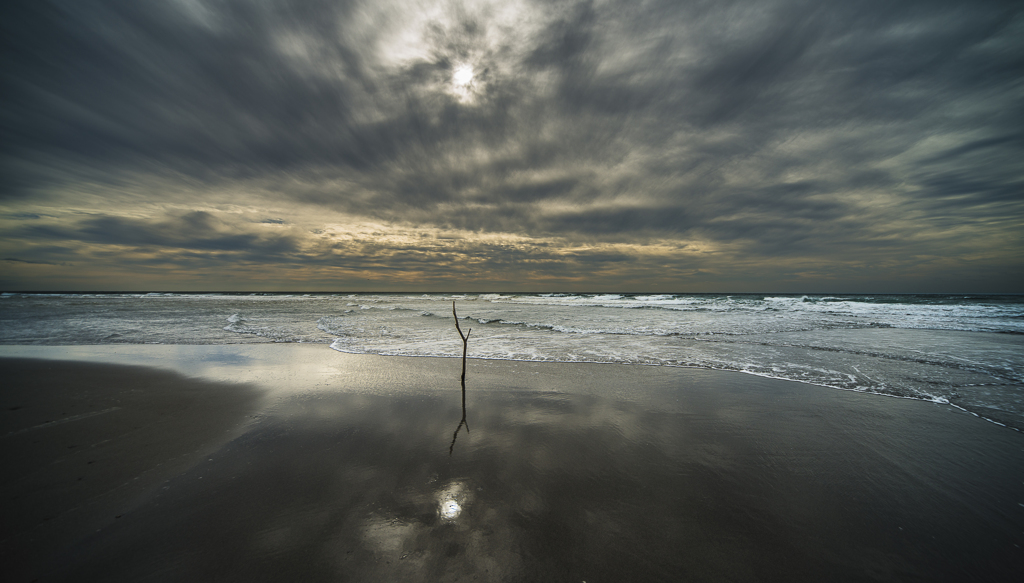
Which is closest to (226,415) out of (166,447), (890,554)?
(166,447)

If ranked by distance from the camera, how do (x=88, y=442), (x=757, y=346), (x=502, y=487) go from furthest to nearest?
1. (x=757, y=346)
2. (x=88, y=442)
3. (x=502, y=487)

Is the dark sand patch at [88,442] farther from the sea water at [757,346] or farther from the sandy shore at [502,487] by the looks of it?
the sea water at [757,346]

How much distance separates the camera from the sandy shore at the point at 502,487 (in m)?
2.65

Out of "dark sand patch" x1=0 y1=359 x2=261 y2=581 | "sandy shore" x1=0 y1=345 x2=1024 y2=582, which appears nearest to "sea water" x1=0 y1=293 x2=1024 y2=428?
"sandy shore" x1=0 y1=345 x2=1024 y2=582

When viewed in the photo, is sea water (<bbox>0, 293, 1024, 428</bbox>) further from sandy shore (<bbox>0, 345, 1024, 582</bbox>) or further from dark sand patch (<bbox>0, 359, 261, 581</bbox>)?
dark sand patch (<bbox>0, 359, 261, 581</bbox>)

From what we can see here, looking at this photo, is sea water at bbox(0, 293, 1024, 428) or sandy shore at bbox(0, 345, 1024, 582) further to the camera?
sea water at bbox(0, 293, 1024, 428)

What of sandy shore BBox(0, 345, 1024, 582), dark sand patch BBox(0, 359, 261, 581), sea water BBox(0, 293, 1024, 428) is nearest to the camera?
sandy shore BBox(0, 345, 1024, 582)

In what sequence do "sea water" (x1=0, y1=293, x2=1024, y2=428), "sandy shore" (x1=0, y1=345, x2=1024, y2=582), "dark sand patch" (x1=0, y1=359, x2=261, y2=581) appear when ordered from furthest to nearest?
"sea water" (x1=0, y1=293, x2=1024, y2=428) < "dark sand patch" (x1=0, y1=359, x2=261, y2=581) < "sandy shore" (x1=0, y1=345, x2=1024, y2=582)

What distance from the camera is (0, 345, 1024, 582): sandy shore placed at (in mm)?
2650

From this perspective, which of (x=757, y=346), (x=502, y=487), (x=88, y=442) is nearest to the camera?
(x=502, y=487)

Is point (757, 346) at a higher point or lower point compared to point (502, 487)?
higher

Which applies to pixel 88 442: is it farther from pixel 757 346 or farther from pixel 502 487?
pixel 757 346

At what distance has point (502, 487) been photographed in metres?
3.62

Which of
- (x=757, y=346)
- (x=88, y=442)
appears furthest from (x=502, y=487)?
(x=757, y=346)
